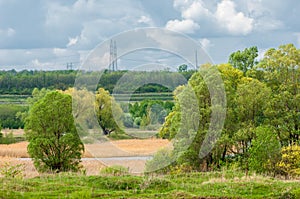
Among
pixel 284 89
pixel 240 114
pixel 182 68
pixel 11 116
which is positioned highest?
pixel 182 68

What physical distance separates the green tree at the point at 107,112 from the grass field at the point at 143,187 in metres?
11.9

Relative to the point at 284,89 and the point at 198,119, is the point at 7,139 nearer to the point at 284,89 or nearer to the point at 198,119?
the point at 198,119

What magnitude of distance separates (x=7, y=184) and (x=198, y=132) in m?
16.4

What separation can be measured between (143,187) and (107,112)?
16.6 meters

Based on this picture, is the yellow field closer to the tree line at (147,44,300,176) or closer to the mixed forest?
the mixed forest

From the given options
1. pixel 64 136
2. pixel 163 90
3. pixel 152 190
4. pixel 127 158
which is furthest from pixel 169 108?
pixel 152 190

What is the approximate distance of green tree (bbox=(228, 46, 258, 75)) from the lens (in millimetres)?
40969

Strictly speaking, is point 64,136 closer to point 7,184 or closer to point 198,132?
point 198,132

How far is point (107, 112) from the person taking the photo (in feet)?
114

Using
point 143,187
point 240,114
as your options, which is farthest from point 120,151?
point 143,187

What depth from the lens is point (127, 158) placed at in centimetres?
4278

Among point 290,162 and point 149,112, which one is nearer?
point 290,162

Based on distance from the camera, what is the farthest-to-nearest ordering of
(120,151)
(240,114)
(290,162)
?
(120,151)
(240,114)
(290,162)

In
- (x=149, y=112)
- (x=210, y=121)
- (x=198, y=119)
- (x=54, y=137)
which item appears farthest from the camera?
(x=149, y=112)
